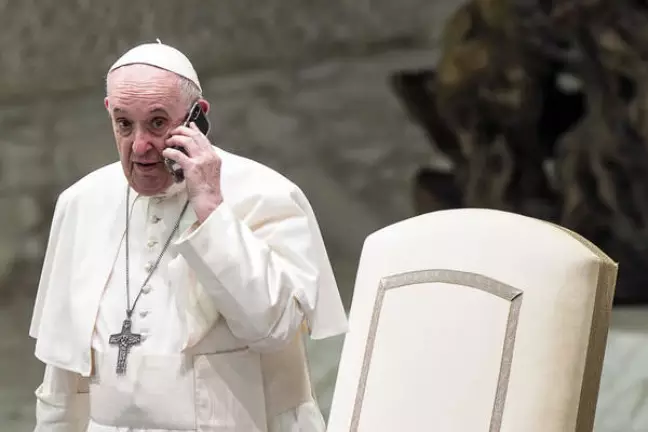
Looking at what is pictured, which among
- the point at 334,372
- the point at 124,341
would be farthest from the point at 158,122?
the point at 334,372

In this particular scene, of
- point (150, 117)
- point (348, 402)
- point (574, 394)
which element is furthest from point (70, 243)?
point (574, 394)

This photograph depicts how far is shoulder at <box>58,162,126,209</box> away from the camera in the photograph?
267cm

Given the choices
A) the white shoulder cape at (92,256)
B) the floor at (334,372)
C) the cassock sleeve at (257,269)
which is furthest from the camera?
the floor at (334,372)

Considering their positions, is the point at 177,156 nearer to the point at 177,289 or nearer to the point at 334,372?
the point at 177,289

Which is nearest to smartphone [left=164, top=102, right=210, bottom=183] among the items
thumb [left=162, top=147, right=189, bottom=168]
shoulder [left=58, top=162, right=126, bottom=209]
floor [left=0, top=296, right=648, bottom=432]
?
thumb [left=162, top=147, right=189, bottom=168]

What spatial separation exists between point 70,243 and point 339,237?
4497 millimetres

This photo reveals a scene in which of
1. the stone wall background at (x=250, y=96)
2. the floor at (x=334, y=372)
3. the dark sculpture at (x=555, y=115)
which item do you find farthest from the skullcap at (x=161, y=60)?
the stone wall background at (x=250, y=96)

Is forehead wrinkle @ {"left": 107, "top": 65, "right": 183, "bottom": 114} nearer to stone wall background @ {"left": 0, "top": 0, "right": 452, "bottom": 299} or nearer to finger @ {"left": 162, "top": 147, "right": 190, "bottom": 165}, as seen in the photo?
finger @ {"left": 162, "top": 147, "right": 190, "bottom": 165}

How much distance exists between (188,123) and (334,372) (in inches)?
118

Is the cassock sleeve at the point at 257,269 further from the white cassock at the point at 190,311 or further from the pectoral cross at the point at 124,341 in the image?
the pectoral cross at the point at 124,341

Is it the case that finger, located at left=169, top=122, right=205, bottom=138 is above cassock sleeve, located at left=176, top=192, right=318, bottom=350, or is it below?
above

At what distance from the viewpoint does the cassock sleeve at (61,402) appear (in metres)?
2.60

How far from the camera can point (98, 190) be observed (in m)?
2.68

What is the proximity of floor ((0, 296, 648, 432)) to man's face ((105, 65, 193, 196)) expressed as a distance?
273 cm
